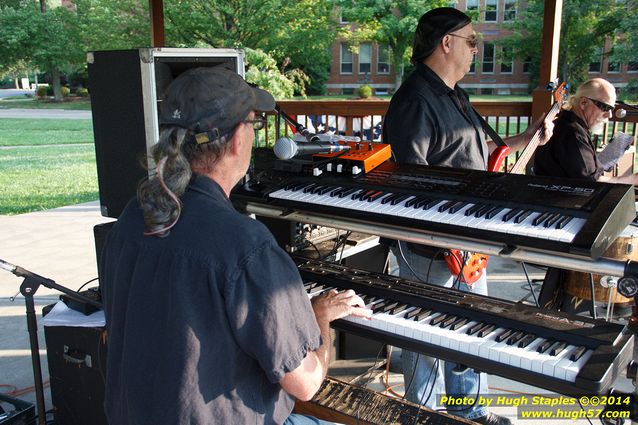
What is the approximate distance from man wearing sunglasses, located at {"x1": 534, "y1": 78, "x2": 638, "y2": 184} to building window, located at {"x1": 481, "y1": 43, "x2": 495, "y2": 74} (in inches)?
1578

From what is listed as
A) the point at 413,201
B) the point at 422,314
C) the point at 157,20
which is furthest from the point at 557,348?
the point at 157,20

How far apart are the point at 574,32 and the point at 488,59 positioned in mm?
12126

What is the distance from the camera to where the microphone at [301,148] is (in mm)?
2588

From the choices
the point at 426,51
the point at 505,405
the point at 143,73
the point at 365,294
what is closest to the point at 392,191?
the point at 365,294

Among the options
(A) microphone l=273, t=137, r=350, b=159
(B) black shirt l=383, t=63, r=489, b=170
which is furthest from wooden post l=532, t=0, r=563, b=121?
(A) microphone l=273, t=137, r=350, b=159

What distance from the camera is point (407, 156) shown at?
282 centimetres

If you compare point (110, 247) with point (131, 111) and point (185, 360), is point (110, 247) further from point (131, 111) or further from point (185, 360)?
point (131, 111)

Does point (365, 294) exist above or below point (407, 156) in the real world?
below

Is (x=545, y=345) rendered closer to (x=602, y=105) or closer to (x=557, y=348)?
(x=557, y=348)

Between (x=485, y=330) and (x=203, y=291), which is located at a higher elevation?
(x=203, y=291)

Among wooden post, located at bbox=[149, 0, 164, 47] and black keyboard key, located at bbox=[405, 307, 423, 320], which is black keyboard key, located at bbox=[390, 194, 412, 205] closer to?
black keyboard key, located at bbox=[405, 307, 423, 320]

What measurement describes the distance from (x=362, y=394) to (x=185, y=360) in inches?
61.0

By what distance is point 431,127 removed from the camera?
288cm

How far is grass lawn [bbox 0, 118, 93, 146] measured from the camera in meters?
20.6
